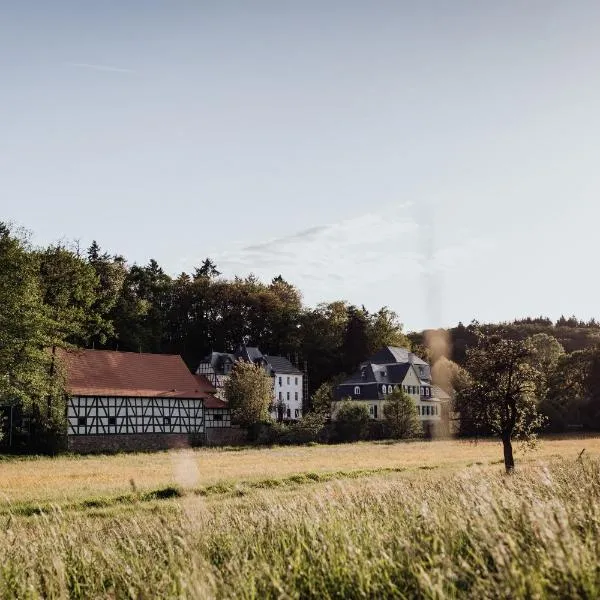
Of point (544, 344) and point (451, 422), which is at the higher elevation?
point (544, 344)

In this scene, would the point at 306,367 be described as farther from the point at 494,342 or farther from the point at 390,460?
the point at 494,342

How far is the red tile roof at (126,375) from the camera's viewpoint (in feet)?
201

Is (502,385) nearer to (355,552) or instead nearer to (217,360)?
(355,552)

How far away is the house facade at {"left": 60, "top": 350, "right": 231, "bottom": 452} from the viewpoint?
5950 cm

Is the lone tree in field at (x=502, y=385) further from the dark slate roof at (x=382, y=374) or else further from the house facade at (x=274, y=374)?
the dark slate roof at (x=382, y=374)

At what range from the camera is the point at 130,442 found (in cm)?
6094

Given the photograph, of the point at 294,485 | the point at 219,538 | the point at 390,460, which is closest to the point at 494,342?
the point at 294,485

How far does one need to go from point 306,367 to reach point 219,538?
96502 millimetres

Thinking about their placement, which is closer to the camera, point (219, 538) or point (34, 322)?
point (219, 538)

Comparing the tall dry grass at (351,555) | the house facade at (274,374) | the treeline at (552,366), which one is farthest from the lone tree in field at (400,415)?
the tall dry grass at (351,555)

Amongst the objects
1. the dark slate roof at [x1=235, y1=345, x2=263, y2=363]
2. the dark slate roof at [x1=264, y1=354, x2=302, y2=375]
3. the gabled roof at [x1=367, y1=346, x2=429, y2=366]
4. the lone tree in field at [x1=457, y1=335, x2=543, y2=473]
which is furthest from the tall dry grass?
the gabled roof at [x1=367, y1=346, x2=429, y2=366]

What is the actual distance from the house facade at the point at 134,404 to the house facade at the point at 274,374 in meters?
13.8

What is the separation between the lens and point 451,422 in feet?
269

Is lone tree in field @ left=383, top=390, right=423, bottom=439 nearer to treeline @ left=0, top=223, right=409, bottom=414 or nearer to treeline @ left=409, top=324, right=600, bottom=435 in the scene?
treeline @ left=409, top=324, right=600, bottom=435
